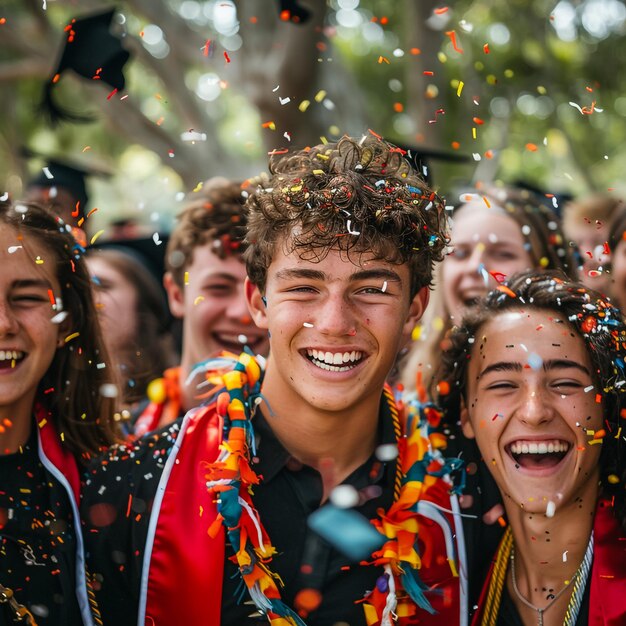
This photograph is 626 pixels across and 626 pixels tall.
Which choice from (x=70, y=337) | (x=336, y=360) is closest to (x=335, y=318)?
(x=336, y=360)

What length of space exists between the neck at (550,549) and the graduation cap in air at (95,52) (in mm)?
2199

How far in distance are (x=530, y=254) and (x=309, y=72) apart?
3432 millimetres

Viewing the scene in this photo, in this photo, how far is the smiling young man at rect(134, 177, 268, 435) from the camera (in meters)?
4.27

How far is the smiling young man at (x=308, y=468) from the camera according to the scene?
2902mm

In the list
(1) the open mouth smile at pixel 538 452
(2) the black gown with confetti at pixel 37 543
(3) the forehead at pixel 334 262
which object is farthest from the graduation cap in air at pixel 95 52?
(1) the open mouth smile at pixel 538 452

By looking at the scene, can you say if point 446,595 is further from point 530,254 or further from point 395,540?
point 530,254

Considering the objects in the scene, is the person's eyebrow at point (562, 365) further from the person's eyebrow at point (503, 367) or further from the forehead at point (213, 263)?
the forehead at point (213, 263)

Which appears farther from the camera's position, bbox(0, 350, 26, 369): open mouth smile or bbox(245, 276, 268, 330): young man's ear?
bbox(245, 276, 268, 330): young man's ear

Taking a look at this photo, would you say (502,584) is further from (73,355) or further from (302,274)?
(73,355)

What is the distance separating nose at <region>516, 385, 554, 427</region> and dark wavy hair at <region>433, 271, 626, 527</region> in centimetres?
20

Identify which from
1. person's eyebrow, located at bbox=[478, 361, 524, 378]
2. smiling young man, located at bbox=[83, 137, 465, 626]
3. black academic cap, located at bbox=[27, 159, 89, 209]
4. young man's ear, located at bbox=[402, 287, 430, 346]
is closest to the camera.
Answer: smiling young man, located at bbox=[83, 137, 465, 626]

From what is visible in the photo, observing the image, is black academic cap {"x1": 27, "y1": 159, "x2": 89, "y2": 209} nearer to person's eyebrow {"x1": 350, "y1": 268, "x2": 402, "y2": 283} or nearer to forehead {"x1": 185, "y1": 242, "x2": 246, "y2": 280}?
forehead {"x1": 185, "y1": 242, "x2": 246, "y2": 280}

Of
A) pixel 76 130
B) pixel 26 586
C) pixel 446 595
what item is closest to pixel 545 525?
pixel 446 595

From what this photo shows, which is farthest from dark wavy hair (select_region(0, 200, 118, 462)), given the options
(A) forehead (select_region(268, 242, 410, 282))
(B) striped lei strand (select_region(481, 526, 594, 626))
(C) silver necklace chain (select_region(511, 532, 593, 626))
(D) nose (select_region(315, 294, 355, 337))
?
(C) silver necklace chain (select_region(511, 532, 593, 626))
